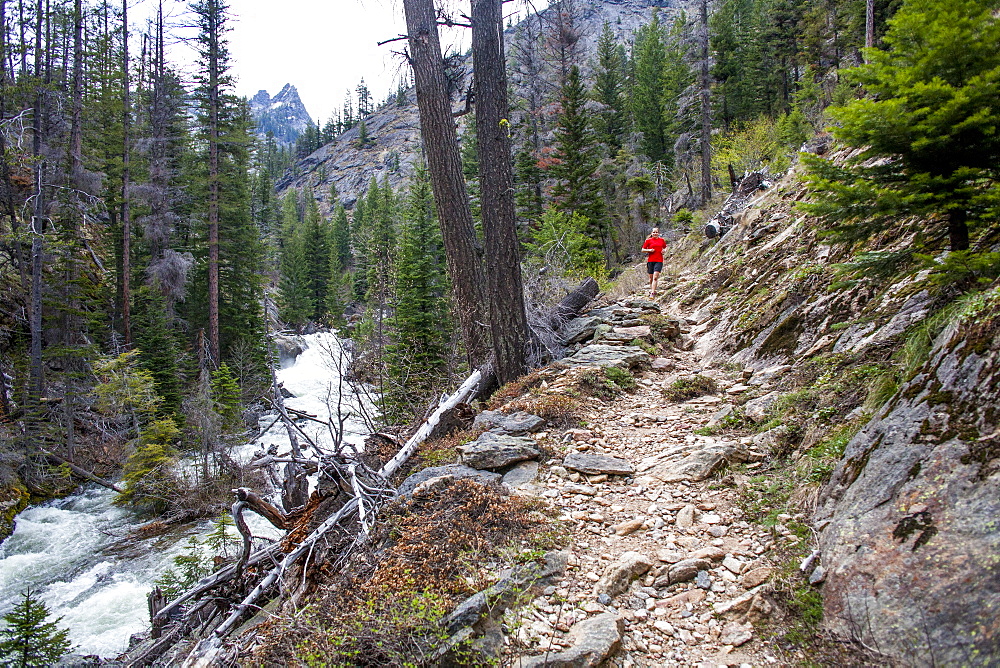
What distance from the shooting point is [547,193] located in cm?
2433

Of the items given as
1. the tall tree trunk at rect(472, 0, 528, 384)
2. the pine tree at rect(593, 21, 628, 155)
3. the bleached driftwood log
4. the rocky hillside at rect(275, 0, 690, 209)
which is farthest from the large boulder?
the rocky hillside at rect(275, 0, 690, 209)

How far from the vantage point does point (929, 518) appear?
2029mm

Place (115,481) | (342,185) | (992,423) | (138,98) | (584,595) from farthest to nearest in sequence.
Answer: (342,185)
(138,98)
(115,481)
(584,595)
(992,423)

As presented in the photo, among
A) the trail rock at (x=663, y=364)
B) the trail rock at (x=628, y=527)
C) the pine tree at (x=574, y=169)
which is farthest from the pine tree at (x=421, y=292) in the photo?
the trail rock at (x=628, y=527)

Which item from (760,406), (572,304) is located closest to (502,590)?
(760,406)

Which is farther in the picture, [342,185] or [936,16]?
[342,185]

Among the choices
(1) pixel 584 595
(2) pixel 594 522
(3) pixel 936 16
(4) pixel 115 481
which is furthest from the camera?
(4) pixel 115 481

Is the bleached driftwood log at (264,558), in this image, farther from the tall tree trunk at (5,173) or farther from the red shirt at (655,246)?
the tall tree trunk at (5,173)

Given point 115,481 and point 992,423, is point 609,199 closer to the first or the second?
point 115,481

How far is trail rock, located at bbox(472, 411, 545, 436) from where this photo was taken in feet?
15.1

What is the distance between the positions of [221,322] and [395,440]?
71.6 ft

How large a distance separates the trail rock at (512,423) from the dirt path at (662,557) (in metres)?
0.29

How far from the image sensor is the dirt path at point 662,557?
7.73 ft

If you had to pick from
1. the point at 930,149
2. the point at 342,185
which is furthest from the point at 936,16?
the point at 342,185
